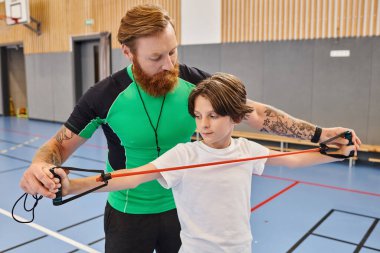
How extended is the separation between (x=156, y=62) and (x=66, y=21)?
1098 centimetres

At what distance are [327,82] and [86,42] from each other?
7.69m

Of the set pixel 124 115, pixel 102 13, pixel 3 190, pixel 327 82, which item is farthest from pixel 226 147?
pixel 102 13

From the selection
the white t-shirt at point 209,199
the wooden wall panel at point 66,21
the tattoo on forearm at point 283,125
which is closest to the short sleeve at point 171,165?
the white t-shirt at point 209,199

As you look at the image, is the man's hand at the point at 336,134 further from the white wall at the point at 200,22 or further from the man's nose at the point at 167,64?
the white wall at the point at 200,22

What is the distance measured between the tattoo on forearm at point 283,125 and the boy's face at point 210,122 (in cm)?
47

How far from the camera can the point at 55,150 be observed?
1.59 m

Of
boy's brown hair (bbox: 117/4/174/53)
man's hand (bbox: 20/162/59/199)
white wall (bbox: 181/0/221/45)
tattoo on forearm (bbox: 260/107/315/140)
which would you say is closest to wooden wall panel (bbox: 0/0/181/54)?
white wall (bbox: 181/0/221/45)

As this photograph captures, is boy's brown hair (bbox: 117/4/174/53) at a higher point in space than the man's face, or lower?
higher

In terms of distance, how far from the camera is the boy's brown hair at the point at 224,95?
4.41 ft

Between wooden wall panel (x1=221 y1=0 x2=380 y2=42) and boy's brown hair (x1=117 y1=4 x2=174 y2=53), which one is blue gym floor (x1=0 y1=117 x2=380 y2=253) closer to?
boy's brown hair (x1=117 y1=4 x2=174 y2=53)

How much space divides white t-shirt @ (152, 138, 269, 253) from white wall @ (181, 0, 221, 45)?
7027 mm

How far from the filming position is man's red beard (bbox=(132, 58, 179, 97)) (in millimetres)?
1602

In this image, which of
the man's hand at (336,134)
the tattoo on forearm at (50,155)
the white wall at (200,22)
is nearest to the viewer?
the tattoo on forearm at (50,155)

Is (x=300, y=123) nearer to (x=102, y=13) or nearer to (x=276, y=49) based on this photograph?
(x=276, y=49)
